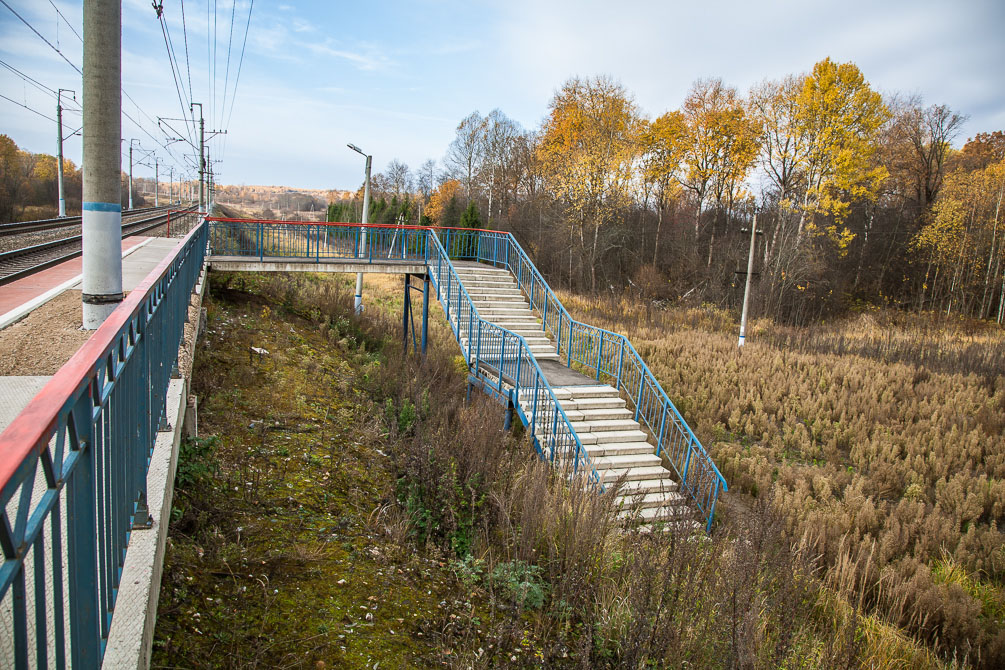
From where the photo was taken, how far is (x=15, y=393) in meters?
3.92

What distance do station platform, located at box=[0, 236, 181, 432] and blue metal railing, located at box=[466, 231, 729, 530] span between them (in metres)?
7.09

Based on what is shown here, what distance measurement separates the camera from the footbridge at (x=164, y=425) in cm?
140

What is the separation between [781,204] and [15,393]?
27466 millimetres

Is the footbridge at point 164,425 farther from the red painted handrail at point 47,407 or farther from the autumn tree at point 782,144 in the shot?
the autumn tree at point 782,144

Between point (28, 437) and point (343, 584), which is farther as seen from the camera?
point (343, 584)

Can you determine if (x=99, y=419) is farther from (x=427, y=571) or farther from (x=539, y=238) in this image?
(x=539, y=238)

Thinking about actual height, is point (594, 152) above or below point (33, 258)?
above

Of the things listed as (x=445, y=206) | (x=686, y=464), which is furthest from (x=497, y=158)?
(x=686, y=464)

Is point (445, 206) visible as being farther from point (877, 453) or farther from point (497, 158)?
point (877, 453)

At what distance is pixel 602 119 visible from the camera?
28188 mm

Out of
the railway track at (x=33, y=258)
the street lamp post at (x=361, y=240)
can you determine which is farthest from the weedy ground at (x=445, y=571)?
the street lamp post at (x=361, y=240)

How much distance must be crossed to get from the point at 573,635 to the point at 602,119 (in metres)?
27.6

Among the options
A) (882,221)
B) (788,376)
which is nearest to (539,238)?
(882,221)

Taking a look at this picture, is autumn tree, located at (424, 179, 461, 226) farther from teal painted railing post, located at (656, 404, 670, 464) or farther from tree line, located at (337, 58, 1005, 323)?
teal painted railing post, located at (656, 404, 670, 464)
